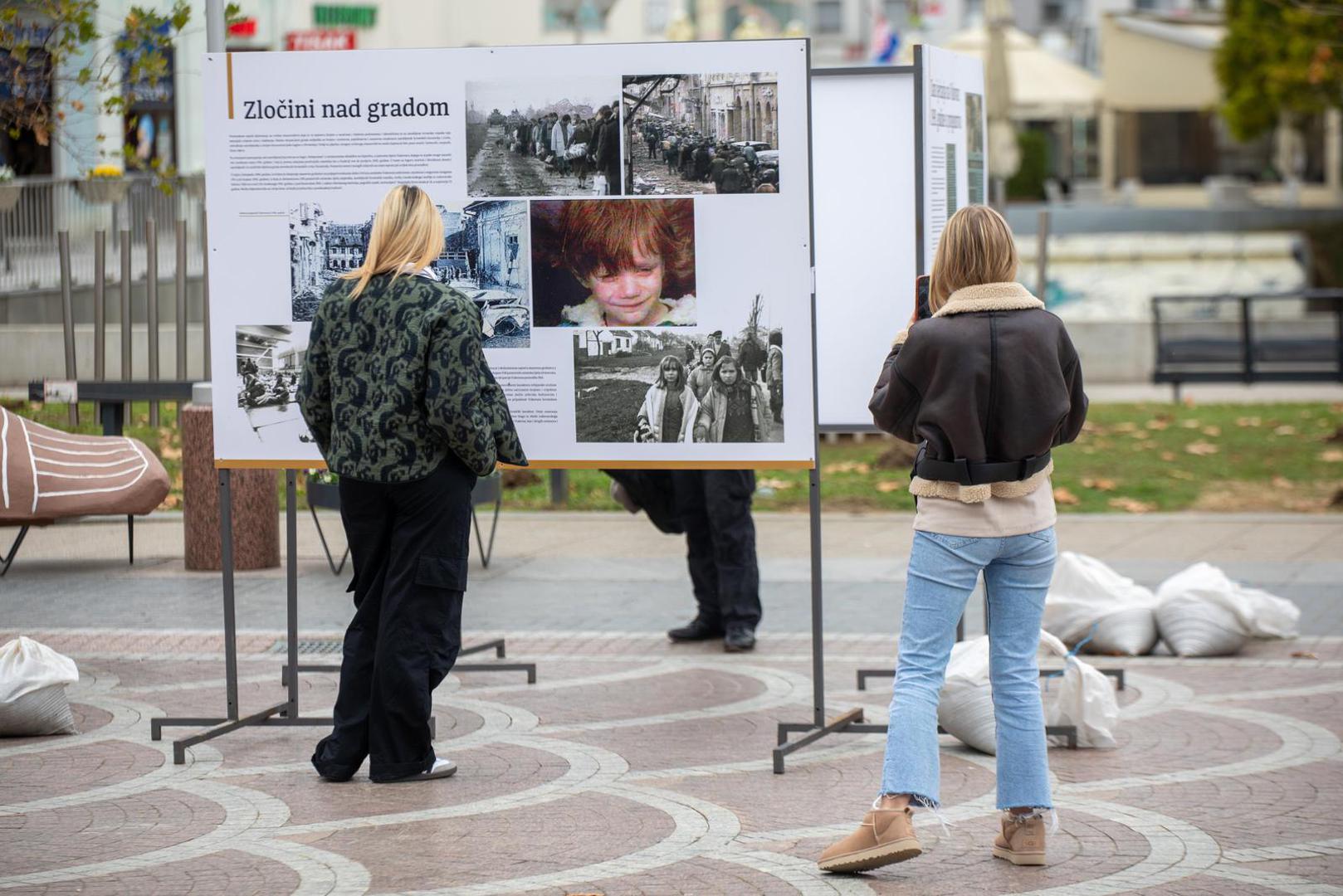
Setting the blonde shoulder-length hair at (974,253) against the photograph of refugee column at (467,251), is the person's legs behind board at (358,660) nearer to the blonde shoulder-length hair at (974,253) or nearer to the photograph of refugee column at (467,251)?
the photograph of refugee column at (467,251)

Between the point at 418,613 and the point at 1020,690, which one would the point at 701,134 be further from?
the point at 1020,690

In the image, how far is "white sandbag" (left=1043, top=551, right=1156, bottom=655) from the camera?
823 cm

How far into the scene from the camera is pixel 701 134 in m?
6.27

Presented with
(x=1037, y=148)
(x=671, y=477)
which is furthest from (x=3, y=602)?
(x=1037, y=148)

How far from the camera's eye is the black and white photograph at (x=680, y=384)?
6.34 meters

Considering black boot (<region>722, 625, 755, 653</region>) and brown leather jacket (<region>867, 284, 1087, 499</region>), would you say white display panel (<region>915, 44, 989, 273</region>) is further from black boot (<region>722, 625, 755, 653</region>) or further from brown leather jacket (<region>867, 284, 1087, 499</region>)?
black boot (<region>722, 625, 755, 653</region>)

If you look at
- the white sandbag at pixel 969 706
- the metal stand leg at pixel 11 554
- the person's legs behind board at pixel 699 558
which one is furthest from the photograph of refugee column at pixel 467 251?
the metal stand leg at pixel 11 554

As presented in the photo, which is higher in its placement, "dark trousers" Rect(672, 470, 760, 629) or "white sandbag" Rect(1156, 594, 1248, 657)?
"dark trousers" Rect(672, 470, 760, 629)

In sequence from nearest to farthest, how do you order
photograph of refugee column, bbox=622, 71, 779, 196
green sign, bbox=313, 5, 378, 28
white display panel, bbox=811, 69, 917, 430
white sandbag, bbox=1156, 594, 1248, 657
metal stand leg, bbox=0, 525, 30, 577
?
photograph of refugee column, bbox=622, 71, 779, 196
white display panel, bbox=811, 69, 917, 430
white sandbag, bbox=1156, 594, 1248, 657
metal stand leg, bbox=0, 525, 30, 577
green sign, bbox=313, 5, 378, 28

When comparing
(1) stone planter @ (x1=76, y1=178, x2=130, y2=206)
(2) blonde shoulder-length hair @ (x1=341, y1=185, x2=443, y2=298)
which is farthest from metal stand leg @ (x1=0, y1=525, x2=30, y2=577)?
(1) stone planter @ (x1=76, y1=178, x2=130, y2=206)

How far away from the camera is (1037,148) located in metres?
47.4

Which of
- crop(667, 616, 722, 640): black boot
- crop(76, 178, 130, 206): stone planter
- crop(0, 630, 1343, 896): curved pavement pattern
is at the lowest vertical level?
crop(0, 630, 1343, 896): curved pavement pattern

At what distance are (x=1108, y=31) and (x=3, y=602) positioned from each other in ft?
135

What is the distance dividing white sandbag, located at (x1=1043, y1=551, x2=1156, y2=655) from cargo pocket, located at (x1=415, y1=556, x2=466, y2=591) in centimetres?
345
